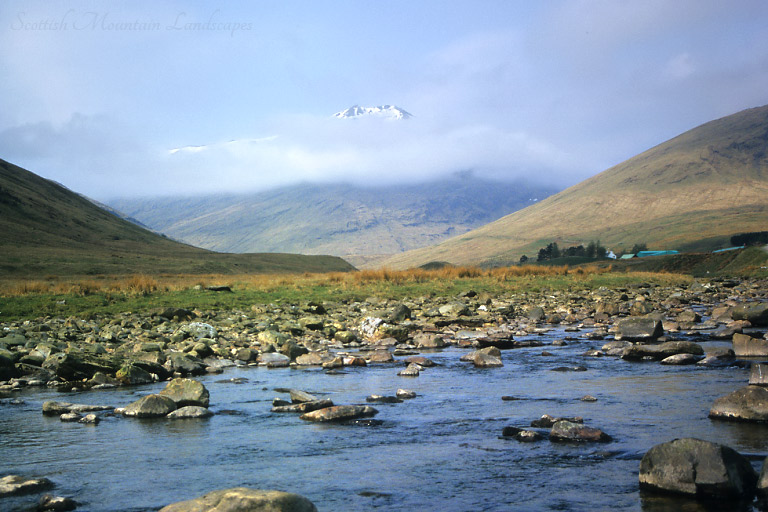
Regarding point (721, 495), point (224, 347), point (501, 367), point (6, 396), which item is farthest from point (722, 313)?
point (6, 396)

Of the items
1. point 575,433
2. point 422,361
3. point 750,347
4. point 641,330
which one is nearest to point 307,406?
point 575,433

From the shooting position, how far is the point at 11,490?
23.1 feet

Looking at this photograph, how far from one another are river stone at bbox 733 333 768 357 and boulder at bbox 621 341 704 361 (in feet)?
2.75

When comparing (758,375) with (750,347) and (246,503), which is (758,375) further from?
(246,503)

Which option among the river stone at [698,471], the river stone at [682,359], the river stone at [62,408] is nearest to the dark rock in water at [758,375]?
the river stone at [682,359]

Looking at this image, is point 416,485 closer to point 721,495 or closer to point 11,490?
point 721,495

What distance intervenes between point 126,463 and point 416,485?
13.1 ft

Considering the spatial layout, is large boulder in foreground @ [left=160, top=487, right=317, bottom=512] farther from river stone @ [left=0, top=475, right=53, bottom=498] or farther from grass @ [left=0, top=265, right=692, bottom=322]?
grass @ [left=0, top=265, right=692, bottom=322]

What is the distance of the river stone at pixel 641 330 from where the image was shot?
65.1ft

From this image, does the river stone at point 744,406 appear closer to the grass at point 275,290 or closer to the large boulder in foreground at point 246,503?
the large boulder in foreground at point 246,503

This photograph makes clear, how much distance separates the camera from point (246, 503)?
216 inches

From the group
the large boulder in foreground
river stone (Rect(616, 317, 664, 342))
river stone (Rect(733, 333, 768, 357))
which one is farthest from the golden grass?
the large boulder in foreground

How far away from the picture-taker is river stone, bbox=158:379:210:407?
11.7m

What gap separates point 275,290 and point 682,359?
29968 mm
